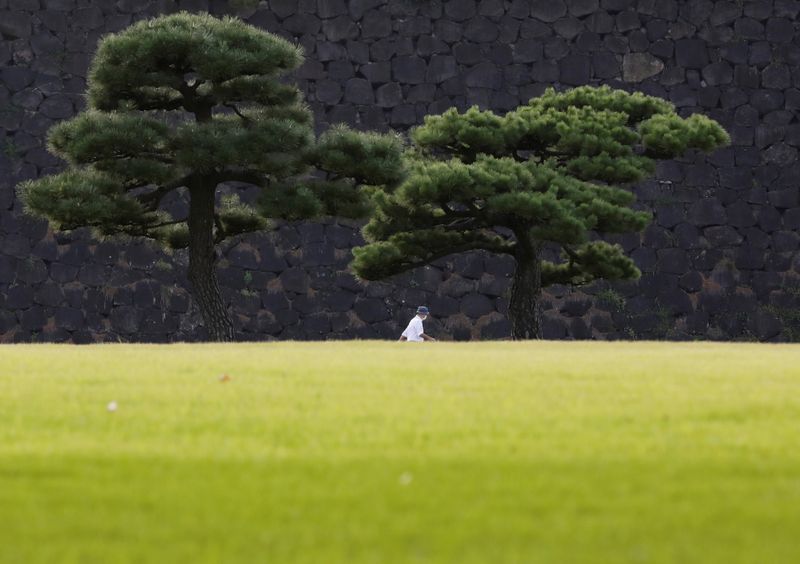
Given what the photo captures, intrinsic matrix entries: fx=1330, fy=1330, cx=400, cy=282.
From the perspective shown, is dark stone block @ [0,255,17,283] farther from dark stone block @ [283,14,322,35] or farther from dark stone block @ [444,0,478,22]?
dark stone block @ [444,0,478,22]

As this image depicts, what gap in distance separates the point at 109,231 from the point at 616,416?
28.5ft

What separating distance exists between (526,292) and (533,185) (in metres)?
1.59

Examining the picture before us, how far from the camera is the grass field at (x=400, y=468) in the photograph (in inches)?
156

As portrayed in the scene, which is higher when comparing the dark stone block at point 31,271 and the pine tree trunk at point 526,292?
the pine tree trunk at point 526,292

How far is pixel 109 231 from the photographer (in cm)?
1363

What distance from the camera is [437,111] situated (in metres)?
18.5

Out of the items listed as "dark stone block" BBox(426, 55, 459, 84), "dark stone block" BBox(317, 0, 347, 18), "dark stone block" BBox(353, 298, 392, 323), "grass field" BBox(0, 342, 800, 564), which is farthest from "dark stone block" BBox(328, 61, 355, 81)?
"grass field" BBox(0, 342, 800, 564)

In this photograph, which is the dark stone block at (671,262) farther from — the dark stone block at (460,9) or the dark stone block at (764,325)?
the dark stone block at (460,9)

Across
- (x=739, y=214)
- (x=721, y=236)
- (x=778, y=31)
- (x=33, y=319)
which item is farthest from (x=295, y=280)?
(x=778, y=31)

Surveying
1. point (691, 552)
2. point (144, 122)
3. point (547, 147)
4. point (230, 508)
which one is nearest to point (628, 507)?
point (691, 552)

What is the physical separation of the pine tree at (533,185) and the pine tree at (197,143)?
740 mm

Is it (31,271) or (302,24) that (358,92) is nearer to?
(302,24)

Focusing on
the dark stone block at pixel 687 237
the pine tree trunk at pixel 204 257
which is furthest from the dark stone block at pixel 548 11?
the pine tree trunk at pixel 204 257

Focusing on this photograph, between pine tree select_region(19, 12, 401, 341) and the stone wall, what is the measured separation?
4.24 metres
